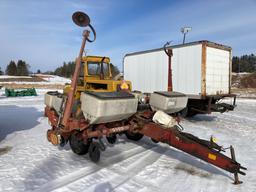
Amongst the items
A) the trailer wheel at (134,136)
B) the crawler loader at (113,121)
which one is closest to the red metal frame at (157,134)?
the crawler loader at (113,121)

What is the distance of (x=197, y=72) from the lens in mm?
9812

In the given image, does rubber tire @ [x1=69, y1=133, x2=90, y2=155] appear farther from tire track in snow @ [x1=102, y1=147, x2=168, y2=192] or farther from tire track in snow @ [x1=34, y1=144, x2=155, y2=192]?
tire track in snow @ [x1=102, y1=147, x2=168, y2=192]

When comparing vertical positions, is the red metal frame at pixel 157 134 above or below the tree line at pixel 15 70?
below

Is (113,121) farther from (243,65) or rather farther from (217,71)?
(243,65)

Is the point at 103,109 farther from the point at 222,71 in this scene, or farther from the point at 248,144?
the point at 222,71

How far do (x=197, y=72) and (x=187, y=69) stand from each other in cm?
47

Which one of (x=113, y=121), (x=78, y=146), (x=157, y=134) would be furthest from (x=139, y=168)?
(x=78, y=146)

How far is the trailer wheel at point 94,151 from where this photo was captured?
5.19 meters

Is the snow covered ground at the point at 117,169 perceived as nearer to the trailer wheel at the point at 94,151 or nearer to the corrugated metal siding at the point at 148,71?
the trailer wheel at the point at 94,151

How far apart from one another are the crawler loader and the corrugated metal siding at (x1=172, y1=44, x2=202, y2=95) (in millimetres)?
3971

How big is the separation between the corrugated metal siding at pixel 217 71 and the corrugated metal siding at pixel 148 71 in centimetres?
189

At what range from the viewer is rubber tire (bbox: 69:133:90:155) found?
551 cm

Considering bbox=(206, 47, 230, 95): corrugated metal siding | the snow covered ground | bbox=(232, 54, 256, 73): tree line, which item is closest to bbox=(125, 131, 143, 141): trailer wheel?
the snow covered ground

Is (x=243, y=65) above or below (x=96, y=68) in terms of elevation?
above
